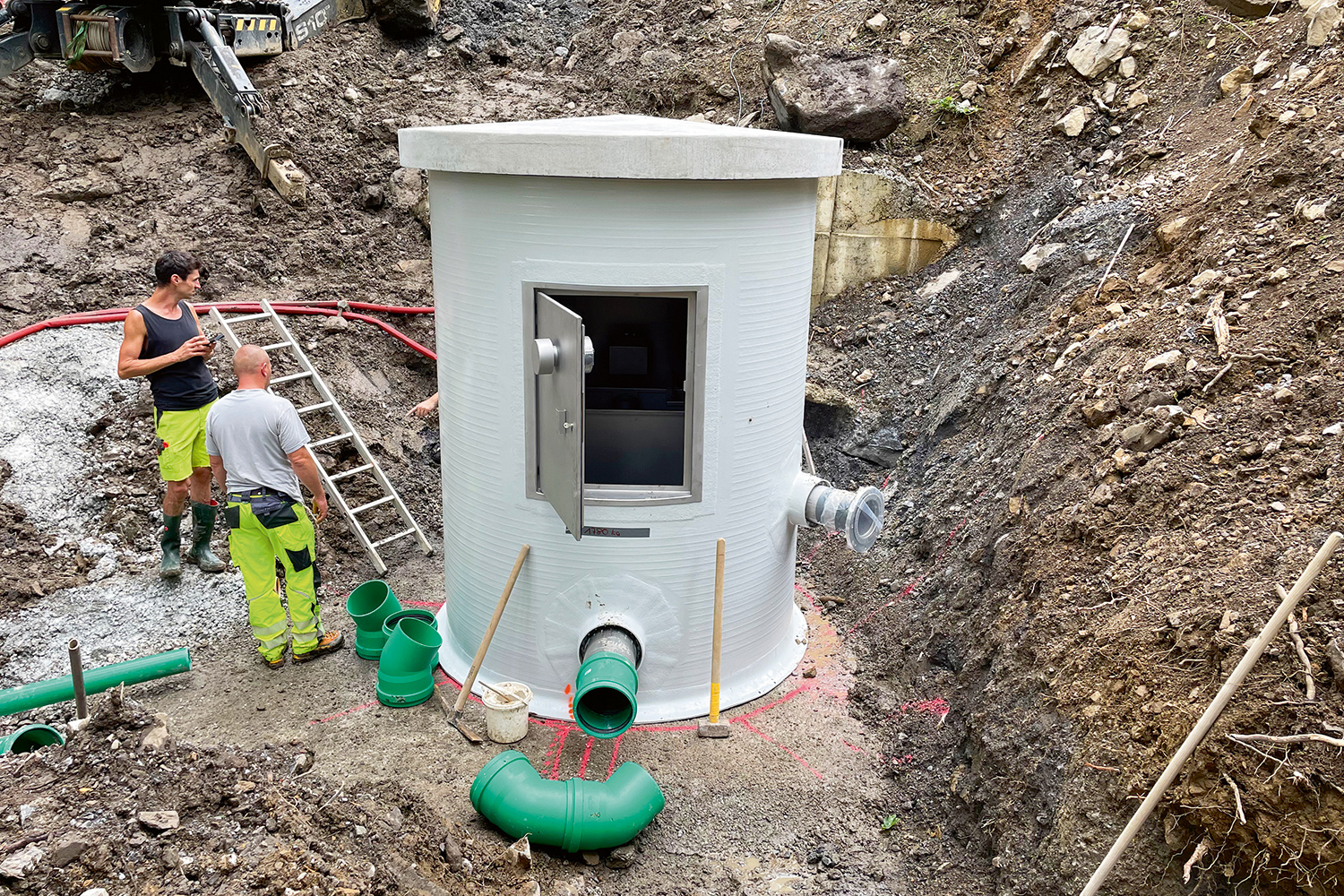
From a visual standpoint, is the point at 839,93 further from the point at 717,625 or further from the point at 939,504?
the point at 717,625

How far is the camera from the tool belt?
202 inches

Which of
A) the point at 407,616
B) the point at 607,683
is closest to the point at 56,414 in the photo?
the point at 407,616

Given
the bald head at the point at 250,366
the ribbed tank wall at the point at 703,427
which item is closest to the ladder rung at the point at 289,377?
the bald head at the point at 250,366

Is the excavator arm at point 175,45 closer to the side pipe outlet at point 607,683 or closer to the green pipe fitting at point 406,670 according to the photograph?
the green pipe fitting at point 406,670

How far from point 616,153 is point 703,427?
1.47m

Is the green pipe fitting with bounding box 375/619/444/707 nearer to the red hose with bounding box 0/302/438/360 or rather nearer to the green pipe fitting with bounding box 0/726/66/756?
the green pipe fitting with bounding box 0/726/66/756

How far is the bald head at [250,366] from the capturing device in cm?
498

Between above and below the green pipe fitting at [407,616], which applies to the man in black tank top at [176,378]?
above

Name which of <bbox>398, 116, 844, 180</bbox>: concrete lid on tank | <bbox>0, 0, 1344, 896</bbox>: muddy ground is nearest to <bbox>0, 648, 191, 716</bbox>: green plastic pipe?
<bbox>0, 0, 1344, 896</bbox>: muddy ground

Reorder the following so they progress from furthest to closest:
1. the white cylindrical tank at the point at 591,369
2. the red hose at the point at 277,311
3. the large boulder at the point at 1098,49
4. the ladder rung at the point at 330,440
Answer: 1. the large boulder at the point at 1098,49
2. the red hose at the point at 277,311
3. the ladder rung at the point at 330,440
4. the white cylindrical tank at the point at 591,369

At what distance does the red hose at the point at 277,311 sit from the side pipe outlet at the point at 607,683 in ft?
11.5

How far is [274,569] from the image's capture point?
5.37 metres

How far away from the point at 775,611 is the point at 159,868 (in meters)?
3.53

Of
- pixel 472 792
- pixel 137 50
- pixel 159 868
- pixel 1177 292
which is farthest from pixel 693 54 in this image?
pixel 159 868
